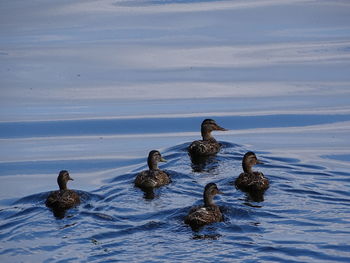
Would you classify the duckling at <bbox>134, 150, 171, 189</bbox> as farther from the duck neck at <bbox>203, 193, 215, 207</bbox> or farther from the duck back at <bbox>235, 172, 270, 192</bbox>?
the duck neck at <bbox>203, 193, 215, 207</bbox>

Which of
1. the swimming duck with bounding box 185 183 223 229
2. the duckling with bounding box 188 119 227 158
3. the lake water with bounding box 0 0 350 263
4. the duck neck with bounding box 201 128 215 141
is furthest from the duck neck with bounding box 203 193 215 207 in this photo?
the duck neck with bounding box 201 128 215 141

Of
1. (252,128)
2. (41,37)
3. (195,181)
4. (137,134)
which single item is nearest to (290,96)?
(252,128)

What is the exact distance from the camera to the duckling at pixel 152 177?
47.6 ft

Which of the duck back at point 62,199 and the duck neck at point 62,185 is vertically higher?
the duck neck at point 62,185

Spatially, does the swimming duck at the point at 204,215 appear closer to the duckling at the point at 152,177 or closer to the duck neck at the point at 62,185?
the duckling at the point at 152,177

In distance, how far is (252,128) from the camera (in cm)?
1762

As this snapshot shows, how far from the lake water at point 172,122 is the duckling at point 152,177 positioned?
0.18 meters

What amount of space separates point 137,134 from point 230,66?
164 inches

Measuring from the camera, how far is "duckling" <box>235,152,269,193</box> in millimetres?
14273

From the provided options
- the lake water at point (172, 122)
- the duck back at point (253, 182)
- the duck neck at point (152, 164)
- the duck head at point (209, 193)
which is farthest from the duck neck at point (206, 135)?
the duck head at point (209, 193)

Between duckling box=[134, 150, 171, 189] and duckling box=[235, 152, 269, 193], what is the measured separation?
1083mm

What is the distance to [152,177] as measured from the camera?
1459cm

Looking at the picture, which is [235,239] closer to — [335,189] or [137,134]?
[335,189]

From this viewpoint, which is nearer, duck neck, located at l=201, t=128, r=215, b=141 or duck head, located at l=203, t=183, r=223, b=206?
duck head, located at l=203, t=183, r=223, b=206
